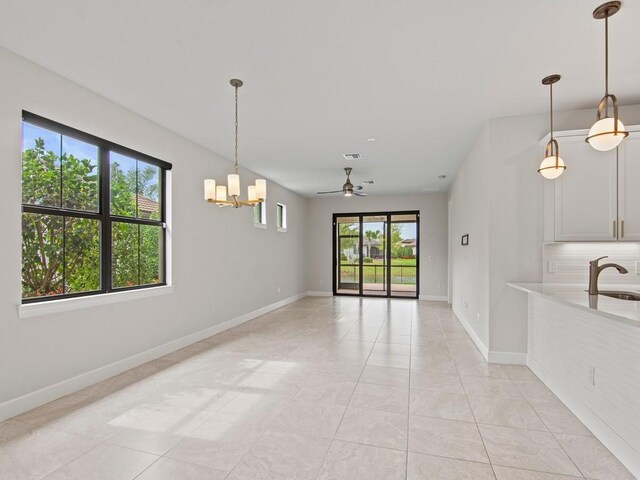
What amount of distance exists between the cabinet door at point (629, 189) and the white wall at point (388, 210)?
18.2 feet

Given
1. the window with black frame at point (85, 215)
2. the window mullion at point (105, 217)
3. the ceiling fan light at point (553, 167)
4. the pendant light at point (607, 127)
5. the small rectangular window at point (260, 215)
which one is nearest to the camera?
the pendant light at point (607, 127)

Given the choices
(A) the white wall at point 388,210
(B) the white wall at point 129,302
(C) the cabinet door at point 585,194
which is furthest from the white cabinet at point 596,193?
(A) the white wall at point 388,210

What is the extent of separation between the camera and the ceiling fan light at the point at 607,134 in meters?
2.08

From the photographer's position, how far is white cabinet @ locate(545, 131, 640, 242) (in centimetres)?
315

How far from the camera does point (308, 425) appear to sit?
2.44 meters

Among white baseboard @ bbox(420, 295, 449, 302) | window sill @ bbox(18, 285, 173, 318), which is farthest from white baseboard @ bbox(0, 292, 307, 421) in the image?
white baseboard @ bbox(420, 295, 449, 302)

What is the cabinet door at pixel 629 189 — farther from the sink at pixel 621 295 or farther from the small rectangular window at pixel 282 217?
the small rectangular window at pixel 282 217

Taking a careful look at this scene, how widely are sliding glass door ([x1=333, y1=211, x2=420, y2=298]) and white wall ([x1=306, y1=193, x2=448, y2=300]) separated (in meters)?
0.16

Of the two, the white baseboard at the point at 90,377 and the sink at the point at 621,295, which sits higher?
the sink at the point at 621,295

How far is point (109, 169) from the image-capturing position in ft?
11.4

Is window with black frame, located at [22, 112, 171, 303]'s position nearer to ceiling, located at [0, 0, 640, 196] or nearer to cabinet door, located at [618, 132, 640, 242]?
ceiling, located at [0, 0, 640, 196]

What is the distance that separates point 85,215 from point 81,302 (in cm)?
81

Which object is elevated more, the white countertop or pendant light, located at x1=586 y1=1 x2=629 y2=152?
pendant light, located at x1=586 y1=1 x2=629 y2=152

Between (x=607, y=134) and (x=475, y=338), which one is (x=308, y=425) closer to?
(x=607, y=134)
